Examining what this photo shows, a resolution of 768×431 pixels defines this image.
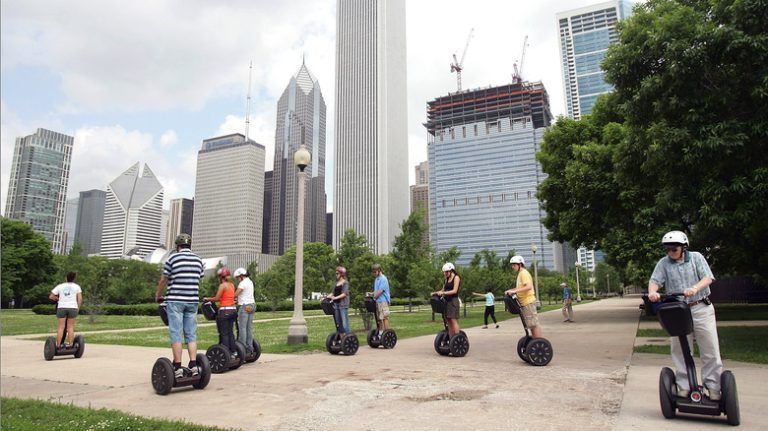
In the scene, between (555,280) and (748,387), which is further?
(555,280)

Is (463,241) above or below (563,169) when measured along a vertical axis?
above

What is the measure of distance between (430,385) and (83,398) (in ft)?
14.6

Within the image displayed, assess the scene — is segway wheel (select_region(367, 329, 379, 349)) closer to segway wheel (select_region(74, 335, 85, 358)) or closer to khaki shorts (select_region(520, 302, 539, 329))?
khaki shorts (select_region(520, 302, 539, 329))

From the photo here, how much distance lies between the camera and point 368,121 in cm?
15750

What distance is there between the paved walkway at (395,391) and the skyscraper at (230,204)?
18703 centimetres

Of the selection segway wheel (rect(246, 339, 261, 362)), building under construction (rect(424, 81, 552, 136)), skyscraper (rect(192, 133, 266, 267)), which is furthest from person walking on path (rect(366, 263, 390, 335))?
skyscraper (rect(192, 133, 266, 267))

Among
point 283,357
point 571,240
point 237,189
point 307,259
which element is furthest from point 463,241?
point 283,357

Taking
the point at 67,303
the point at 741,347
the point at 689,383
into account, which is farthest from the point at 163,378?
the point at 741,347

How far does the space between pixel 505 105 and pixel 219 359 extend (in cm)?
19479

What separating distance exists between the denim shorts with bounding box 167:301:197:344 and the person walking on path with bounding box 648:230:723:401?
560 centimetres

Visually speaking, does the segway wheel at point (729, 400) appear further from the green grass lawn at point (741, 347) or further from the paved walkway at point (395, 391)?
the green grass lawn at point (741, 347)

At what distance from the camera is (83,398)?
6.00 m

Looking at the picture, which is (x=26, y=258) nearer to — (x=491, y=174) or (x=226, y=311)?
(x=226, y=311)

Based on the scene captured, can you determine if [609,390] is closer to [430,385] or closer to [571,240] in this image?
[430,385]
